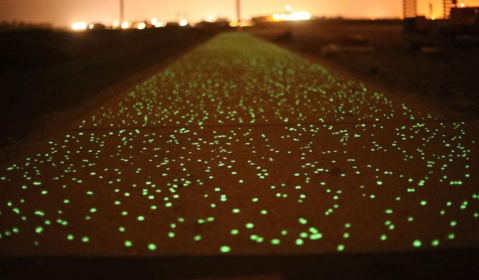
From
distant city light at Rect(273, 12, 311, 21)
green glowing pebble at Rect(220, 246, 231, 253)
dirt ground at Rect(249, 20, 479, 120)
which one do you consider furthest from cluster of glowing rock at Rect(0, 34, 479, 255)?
distant city light at Rect(273, 12, 311, 21)

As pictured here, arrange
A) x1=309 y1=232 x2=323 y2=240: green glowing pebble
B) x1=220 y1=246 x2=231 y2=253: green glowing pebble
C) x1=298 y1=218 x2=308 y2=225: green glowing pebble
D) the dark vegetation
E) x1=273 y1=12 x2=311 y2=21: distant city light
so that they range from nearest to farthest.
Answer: x1=220 y1=246 x2=231 y2=253: green glowing pebble < x1=309 y1=232 x2=323 y2=240: green glowing pebble < x1=298 y1=218 x2=308 y2=225: green glowing pebble < the dark vegetation < x1=273 y1=12 x2=311 y2=21: distant city light

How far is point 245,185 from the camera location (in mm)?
7816

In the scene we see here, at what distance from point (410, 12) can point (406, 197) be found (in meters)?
25.6

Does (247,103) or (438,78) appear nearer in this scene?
(247,103)

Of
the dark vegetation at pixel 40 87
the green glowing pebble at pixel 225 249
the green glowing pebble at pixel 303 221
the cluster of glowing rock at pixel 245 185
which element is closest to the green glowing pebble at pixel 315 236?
the cluster of glowing rock at pixel 245 185

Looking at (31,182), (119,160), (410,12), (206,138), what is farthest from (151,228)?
(410,12)

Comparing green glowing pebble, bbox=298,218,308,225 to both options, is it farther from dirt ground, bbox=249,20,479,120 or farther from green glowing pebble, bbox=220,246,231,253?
dirt ground, bbox=249,20,479,120

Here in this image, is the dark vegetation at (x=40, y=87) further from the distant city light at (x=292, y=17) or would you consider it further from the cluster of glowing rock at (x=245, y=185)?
the distant city light at (x=292, y=17)

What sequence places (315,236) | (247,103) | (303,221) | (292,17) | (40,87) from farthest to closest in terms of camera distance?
1. (292,17)
2. (40,87)
3. (247,103)
4. (303,221)
5. (315,236)

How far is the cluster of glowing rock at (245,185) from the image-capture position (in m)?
5.92

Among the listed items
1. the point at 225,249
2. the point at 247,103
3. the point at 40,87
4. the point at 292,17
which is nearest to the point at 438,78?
the point at 247,103

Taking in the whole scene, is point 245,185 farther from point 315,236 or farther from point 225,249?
point 225,249

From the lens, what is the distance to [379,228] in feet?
20.0

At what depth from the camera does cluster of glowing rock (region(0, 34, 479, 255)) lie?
19.4 ft
